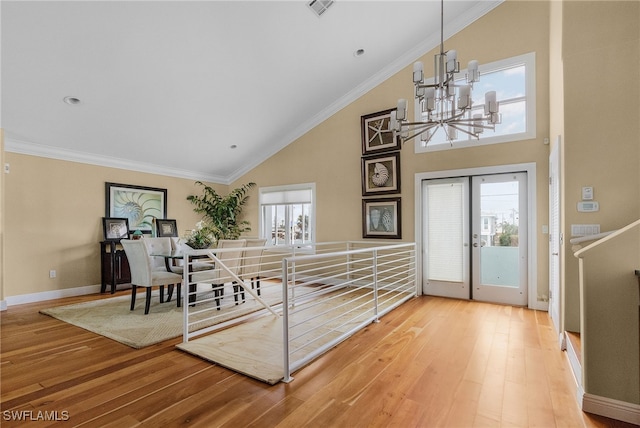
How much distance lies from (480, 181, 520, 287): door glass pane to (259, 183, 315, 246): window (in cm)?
302

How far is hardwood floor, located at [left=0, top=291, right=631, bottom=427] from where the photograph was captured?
1.84m

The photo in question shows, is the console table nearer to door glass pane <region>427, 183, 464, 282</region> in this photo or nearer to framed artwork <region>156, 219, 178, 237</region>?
framed artwork <region>156, 219, 178, 237</region>

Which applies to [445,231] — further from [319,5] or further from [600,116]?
[319,5]

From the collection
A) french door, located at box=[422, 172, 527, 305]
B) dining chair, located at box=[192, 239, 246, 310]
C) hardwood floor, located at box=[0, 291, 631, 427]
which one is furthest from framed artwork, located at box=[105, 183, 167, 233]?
french door, located at box=[422, 172, 527, 305]

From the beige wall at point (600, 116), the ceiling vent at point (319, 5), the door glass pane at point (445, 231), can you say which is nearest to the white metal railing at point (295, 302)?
the door glass pane at point (445, 231)

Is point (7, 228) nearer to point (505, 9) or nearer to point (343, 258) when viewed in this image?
point (343, 258)

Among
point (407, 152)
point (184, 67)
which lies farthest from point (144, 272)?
point (407, 152)

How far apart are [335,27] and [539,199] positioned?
138 inches

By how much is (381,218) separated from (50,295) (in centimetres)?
538

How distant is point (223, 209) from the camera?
22.9 feet

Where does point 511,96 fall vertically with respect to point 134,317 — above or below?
above

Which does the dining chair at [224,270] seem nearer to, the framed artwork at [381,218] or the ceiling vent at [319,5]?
the framed artwork at [381,218]

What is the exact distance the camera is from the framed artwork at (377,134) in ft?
17.2

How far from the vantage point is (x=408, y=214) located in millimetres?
5078
